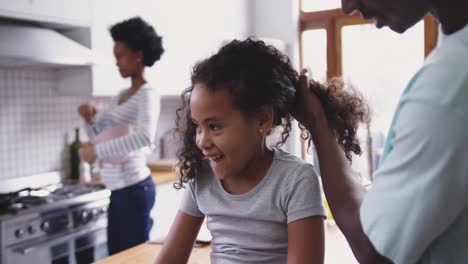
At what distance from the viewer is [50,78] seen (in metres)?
2.91

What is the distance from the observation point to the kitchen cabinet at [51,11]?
231cm

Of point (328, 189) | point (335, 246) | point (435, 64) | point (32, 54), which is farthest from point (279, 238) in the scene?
point (32, 54)

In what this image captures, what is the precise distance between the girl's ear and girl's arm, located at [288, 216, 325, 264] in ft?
0.70

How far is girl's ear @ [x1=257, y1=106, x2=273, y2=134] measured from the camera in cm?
107

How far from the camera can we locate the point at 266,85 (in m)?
1.06

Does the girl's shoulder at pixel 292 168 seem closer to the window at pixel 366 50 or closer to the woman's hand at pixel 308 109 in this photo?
the woman's hand at pixel 308 109

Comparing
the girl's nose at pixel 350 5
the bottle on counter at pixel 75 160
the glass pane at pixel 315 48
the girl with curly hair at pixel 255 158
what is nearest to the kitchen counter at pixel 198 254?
the girl with curly hair at pixel 255 158

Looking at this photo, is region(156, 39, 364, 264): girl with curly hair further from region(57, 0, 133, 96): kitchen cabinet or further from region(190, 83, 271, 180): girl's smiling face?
region(57, 0, 133, 96): kitchen cabinet

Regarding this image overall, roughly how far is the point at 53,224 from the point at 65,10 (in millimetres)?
1084

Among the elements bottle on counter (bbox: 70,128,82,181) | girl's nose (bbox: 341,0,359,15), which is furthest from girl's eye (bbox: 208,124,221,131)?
bottle on counter (bbox: 70,128,82,181)

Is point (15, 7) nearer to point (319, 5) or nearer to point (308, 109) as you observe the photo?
point (308, 109)

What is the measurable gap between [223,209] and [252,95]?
261mm

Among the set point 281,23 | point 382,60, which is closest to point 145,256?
point 382,60

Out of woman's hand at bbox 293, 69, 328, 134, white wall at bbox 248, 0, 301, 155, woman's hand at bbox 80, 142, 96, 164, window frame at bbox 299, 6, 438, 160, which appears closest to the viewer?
woman's hand at bbox 293, 69, 328, 134
